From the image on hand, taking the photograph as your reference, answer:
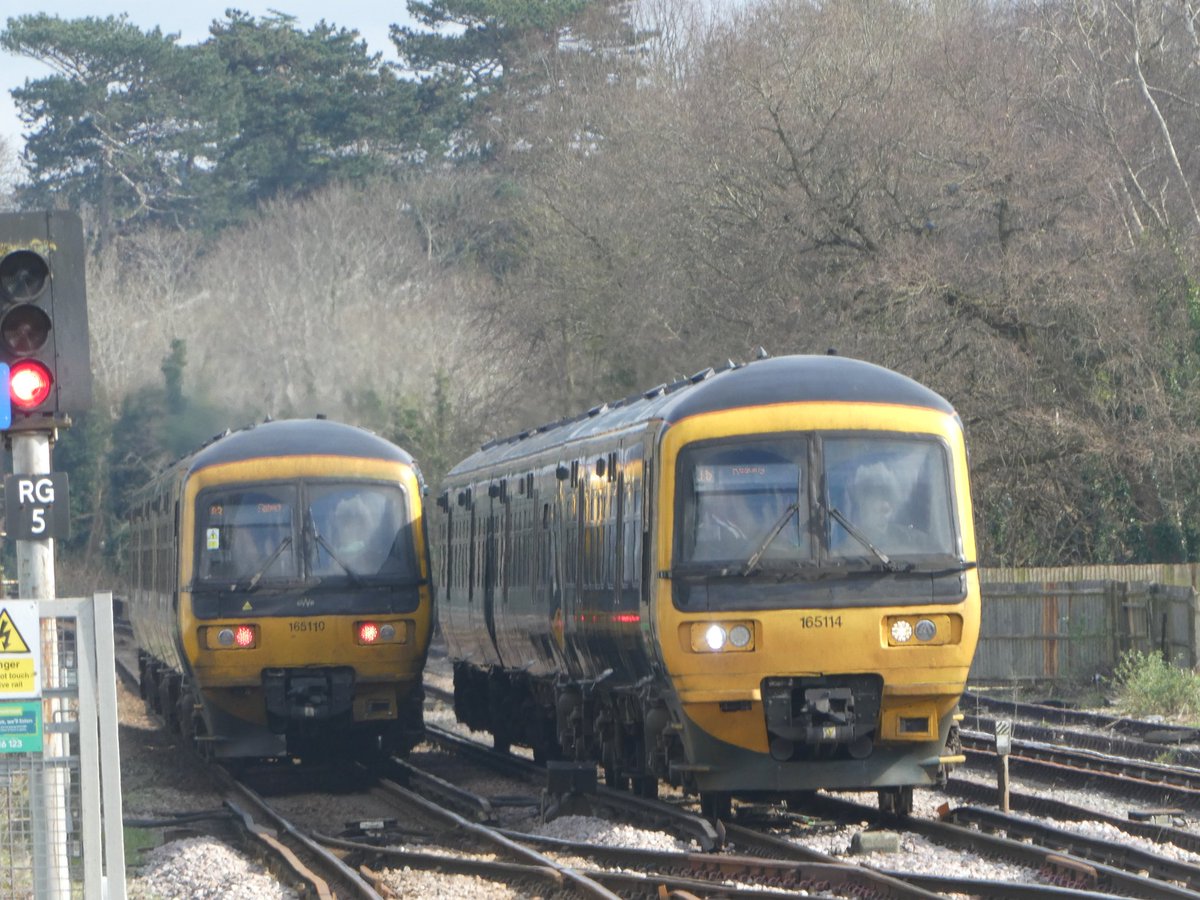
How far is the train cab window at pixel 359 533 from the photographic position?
16812mm

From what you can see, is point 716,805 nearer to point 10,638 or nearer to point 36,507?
point 36,507

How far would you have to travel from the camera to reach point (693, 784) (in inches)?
488

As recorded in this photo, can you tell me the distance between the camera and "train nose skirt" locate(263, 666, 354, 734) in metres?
16.6

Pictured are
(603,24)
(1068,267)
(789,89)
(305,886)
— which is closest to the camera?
(305,886)

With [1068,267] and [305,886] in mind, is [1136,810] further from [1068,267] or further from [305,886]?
[1068,267]

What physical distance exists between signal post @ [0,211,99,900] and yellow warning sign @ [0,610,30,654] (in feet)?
3.50

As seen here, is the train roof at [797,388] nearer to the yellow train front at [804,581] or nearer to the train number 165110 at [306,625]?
the yellow train front at [804,581]

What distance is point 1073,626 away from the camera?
25062mm

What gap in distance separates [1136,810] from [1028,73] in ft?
69.7

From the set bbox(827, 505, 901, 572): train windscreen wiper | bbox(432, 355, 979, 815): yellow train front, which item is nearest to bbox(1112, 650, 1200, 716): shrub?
bbox(432, 355, 979, 815): yellow train front

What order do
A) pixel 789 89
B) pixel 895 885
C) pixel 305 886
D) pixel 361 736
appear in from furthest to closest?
pixel 789 89 < pixel 361 736 < pixel 305 886 < pixel 895 885

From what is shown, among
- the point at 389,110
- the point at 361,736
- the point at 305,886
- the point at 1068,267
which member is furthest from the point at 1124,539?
the point at 389,110

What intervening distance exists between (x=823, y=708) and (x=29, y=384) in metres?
5.28

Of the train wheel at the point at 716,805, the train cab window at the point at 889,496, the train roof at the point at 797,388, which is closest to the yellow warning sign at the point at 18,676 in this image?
the train roof at the point at 797,388
